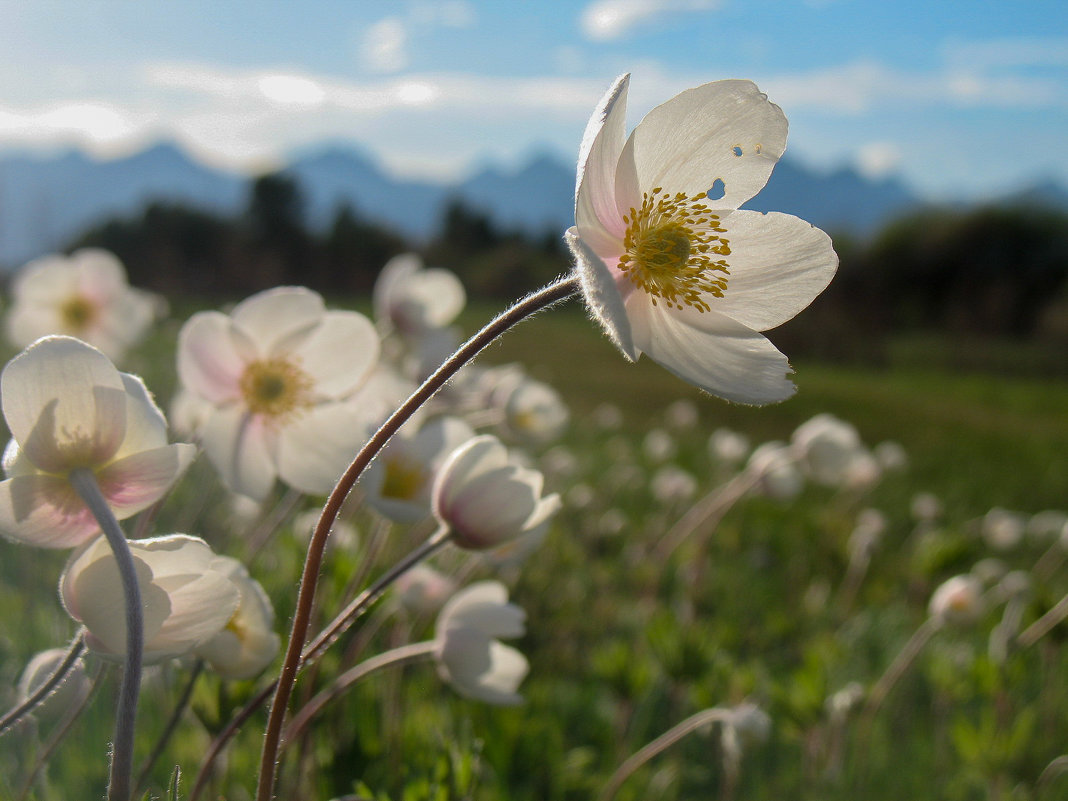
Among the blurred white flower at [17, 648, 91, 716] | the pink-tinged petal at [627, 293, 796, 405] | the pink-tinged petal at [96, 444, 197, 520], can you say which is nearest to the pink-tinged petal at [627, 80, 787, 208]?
the pink-tinged petal at [627, 293, 796, 405]

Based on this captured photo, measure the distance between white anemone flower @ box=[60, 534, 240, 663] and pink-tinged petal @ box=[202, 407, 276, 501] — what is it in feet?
1.25

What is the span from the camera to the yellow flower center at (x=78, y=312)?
223cm

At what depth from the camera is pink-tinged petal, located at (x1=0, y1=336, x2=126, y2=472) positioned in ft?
1.98

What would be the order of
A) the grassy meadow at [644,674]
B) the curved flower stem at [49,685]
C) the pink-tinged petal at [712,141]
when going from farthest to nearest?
the grassy meadow at [644,674] → the pink-tinged petal at [712,141] → the curved flower stem at [49,685]

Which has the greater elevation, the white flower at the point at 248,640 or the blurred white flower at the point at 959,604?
the white flower at the point at 248,640

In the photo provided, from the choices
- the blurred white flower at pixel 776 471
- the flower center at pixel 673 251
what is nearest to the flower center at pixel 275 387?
the flower center at pixel 673 251

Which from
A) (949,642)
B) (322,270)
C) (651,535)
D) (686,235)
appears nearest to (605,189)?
(686,235)

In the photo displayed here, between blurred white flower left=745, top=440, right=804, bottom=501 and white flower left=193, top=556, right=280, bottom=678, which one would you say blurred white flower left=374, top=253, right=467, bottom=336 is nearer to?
blurred white flower left=745, top=440, right=804, bottom=501

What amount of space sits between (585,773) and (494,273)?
27.6m

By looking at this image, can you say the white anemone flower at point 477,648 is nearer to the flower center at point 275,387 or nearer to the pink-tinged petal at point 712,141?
the flower center at point 275,387

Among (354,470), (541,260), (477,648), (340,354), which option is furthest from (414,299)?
(541,260)

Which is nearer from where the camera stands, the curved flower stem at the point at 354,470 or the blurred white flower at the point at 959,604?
the curved flower stem at the point at 354,470

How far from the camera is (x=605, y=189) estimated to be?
0.73m

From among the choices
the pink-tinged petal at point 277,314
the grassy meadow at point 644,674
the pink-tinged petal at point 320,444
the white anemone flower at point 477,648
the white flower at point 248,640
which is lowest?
the grassy meadow at point 644,674
